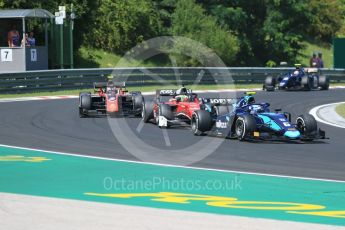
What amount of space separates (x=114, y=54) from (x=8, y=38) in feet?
41.1

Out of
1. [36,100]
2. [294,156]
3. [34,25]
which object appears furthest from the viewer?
[34,25]

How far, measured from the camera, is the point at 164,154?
47.6 feet

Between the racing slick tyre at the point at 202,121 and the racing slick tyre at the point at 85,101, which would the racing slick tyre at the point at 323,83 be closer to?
the racing slick tyre at the point at 85,101

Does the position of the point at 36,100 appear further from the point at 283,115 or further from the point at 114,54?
the point at 114,54

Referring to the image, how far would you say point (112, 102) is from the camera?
68.5 ft

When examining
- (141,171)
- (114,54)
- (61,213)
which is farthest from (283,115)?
(114,54)

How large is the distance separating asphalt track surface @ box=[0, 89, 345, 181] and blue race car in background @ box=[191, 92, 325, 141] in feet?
0.61

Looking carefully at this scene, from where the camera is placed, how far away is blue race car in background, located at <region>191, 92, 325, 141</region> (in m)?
15.7

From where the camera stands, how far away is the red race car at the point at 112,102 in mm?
20922

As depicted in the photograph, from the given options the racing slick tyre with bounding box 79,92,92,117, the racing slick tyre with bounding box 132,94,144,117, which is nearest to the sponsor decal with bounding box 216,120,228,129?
the racing slick tyre with bounding box 132,94,144,117

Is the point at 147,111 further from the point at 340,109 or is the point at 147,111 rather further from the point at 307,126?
the point at 340,109

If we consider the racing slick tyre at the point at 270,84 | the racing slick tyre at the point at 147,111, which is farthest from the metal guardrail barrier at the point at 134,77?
the racing slick tyre at the point at 147,111

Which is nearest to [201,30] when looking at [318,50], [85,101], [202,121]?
[318,50]

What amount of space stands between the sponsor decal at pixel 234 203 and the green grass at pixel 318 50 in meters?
49.1
